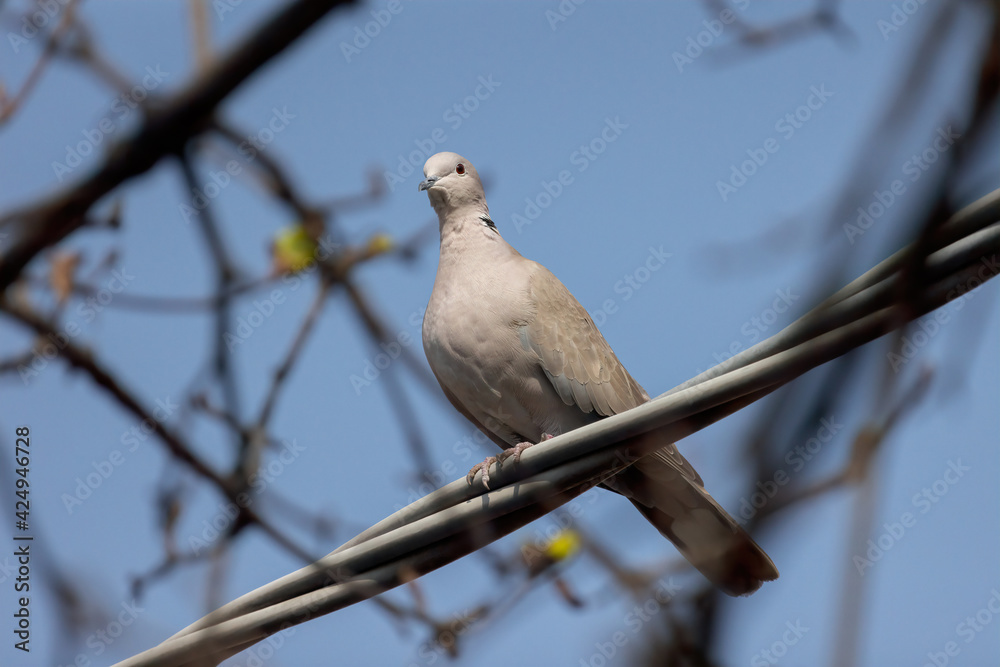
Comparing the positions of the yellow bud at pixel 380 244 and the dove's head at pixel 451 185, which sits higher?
the dove's head at pixel 451 185

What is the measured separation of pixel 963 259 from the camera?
1646 millimetres

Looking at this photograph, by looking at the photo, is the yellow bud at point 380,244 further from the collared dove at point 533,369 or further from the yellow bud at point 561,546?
the yellow bud at point 561,546

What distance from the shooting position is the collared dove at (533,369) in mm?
3684

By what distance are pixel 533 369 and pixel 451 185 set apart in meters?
1.20

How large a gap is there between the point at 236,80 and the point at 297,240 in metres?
2.37

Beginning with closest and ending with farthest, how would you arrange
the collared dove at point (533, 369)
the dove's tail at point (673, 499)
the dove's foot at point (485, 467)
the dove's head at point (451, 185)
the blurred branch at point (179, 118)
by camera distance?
the blurred branch at point (179, 118) → the dove's foot at point (485, 467) → the dove's tail at point (673, 499) → the collared dove at point (533, 369) → the dove's head at point (451, 185)

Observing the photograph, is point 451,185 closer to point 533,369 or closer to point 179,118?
point 533,369

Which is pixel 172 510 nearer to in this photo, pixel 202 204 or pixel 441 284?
pixel 202 204

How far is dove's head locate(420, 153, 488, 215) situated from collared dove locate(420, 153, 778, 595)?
41 centimetres

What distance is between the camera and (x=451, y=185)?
454 centimetres

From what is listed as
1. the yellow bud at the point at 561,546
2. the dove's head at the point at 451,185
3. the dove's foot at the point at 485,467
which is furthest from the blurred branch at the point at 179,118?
the dove's head at the point at 451,185

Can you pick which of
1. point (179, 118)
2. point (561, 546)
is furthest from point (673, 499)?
point (179, 118)

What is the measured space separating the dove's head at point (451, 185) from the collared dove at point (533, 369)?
0.41 metres

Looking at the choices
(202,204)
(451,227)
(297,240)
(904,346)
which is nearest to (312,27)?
(202,204)
